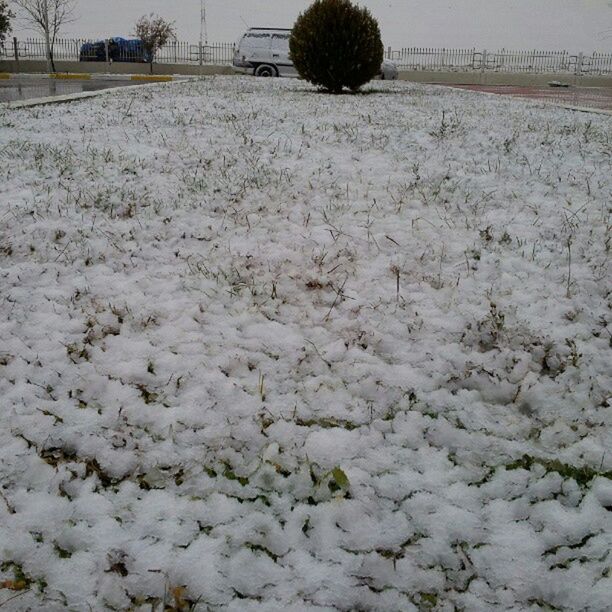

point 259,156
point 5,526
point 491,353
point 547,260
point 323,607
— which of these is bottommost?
point 323,607

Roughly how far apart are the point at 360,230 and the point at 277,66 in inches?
809

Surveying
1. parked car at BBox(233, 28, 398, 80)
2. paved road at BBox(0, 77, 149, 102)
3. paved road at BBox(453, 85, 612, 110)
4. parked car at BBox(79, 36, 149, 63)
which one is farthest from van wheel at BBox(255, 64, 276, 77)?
parked car at BBox(79, 36, 149, 63)

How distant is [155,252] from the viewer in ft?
10.8

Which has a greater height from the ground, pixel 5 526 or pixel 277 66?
pixel 277 66

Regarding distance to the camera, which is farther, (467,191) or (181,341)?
(467,191)

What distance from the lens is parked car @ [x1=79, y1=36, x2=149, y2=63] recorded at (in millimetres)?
28422

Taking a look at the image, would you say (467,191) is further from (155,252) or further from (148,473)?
(148,473)

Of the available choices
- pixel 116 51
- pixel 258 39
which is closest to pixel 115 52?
pixel 116 51

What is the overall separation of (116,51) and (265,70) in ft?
37.5

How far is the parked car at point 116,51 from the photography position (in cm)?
2842

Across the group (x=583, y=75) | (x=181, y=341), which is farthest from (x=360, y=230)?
(x=583, y=75)

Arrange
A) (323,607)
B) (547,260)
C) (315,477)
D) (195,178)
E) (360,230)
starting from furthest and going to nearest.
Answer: (195,178)
(360,230)
(547,260)
(315,477)
(323,607)

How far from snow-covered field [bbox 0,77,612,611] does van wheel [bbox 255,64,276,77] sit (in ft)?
63.1

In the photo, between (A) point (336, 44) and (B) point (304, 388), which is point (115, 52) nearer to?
(A) point (336, 44)
